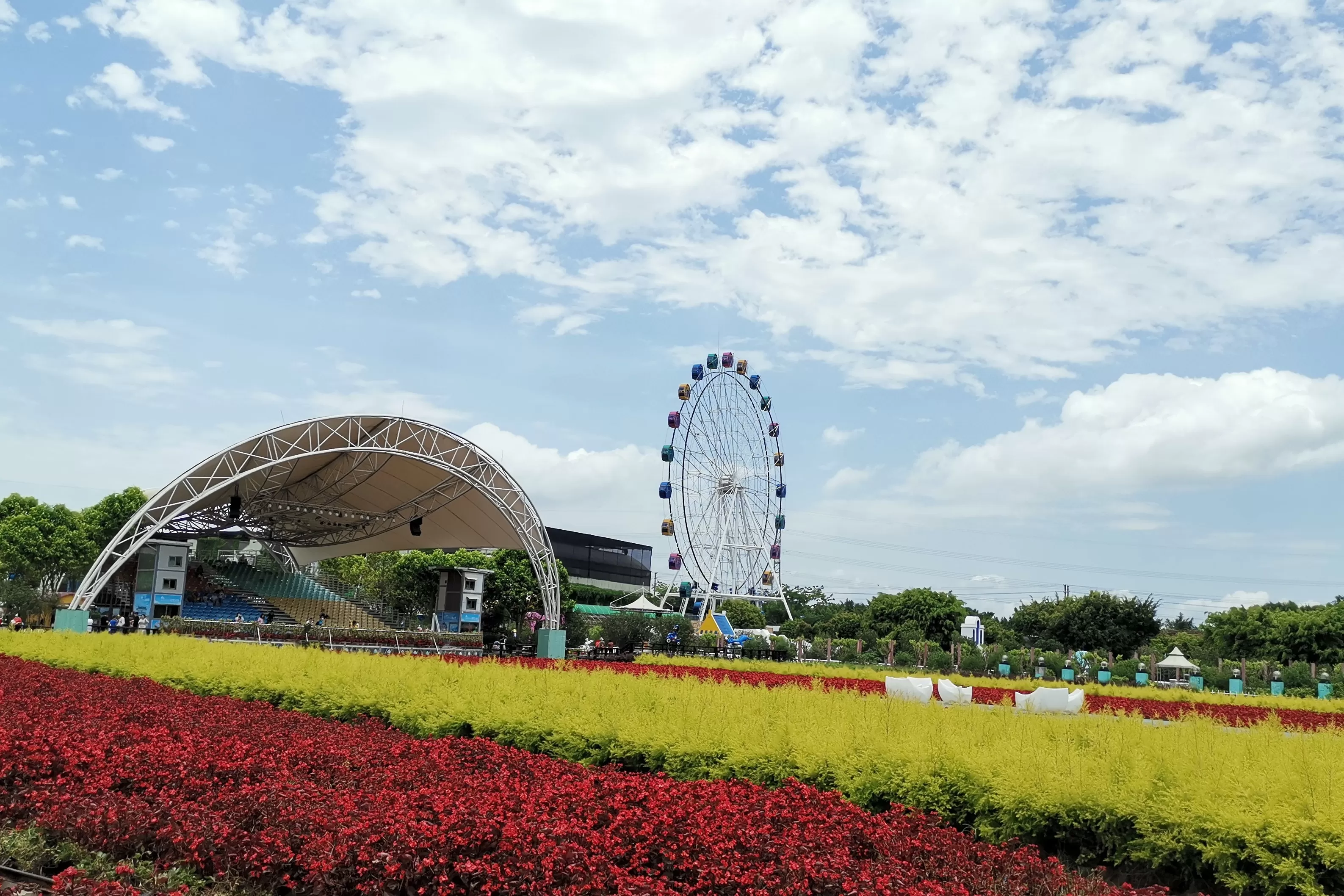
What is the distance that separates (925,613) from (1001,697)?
96.0 feet

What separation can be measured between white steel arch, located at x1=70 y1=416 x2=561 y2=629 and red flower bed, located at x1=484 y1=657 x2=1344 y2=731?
1571cm

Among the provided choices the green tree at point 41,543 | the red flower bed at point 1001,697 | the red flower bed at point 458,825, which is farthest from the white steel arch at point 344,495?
the red flower bed at point 458,825

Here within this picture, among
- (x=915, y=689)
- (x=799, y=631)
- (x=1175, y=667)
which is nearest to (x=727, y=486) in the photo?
(x=799, y=631)

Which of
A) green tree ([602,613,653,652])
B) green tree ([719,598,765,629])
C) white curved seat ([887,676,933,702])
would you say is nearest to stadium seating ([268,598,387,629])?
green tree ([602,613,653,652])

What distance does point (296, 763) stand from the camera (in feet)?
25.7

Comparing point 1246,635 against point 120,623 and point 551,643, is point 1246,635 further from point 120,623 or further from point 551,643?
point 120,623

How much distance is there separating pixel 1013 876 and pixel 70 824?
226 inches

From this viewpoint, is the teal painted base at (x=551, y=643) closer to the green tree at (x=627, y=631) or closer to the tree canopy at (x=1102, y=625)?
the green tree at (x=627, y=631)

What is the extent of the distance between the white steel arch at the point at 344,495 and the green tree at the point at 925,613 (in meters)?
17.2

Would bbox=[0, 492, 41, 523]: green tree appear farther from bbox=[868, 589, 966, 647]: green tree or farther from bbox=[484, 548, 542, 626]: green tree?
bbox=[868, 589, 966, 647]: green tree

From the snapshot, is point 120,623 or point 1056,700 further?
point 120,623

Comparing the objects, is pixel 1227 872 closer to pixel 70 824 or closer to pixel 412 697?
pixel 70 824

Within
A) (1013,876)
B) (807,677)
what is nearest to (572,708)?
(1013,876)

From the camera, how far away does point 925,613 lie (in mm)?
46812
